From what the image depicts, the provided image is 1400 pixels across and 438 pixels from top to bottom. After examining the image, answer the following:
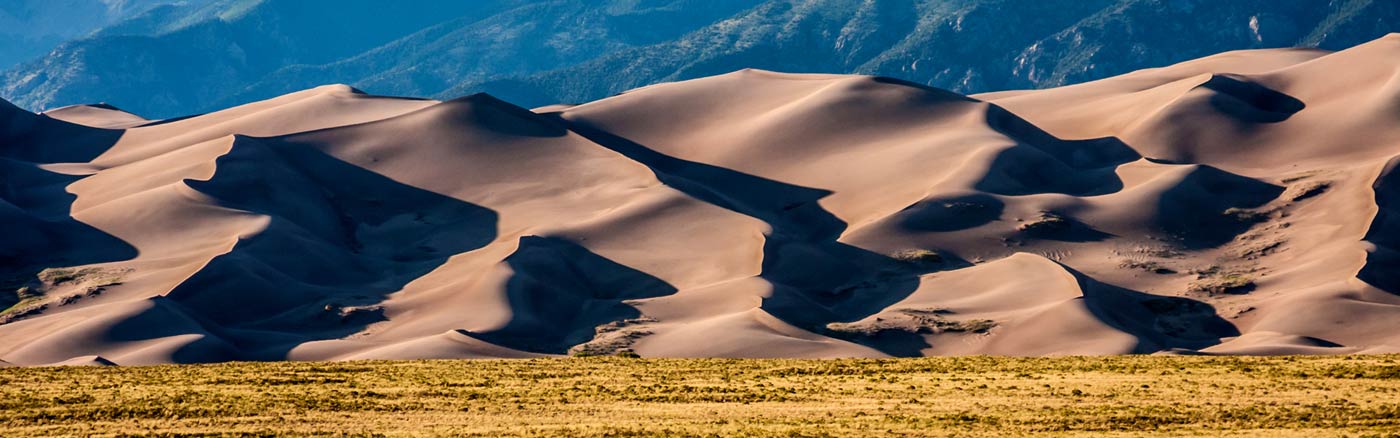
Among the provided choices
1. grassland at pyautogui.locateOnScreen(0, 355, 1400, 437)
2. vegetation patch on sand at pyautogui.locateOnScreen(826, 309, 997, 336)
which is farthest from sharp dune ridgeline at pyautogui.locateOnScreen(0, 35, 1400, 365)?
grassland at pyautogui.locateOnScreen(0, 355, 1400, 437)

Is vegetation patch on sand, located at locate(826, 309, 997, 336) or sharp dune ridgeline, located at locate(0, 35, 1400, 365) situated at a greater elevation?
sharp dune ridgeline, located at locate(0, 35, 1400, 365)

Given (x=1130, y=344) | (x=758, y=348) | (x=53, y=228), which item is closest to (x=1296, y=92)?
(x=1130, y=344)

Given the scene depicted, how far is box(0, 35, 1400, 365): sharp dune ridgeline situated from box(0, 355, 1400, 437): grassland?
2092cm

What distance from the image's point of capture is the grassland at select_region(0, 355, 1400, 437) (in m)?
25.6

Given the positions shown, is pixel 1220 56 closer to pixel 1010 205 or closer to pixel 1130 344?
pixel 1010 205

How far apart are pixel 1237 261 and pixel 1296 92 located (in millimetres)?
26381

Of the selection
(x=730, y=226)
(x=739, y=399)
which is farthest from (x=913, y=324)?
(x=739, y=399)

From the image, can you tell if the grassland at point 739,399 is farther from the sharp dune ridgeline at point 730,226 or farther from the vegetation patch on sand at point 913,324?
the vegetation patch on sand at point 913,324

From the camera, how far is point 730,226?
238 ft

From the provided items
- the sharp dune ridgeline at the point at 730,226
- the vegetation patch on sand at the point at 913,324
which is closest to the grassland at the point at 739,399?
the sharp dune ridgeline at the point at 730,226

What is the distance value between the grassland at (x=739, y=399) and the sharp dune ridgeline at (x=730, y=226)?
20925mm

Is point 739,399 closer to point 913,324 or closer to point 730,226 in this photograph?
point 913,324

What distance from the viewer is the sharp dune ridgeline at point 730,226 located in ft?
193

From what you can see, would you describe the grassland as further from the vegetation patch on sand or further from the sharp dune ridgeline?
the vegetation patch on sand
